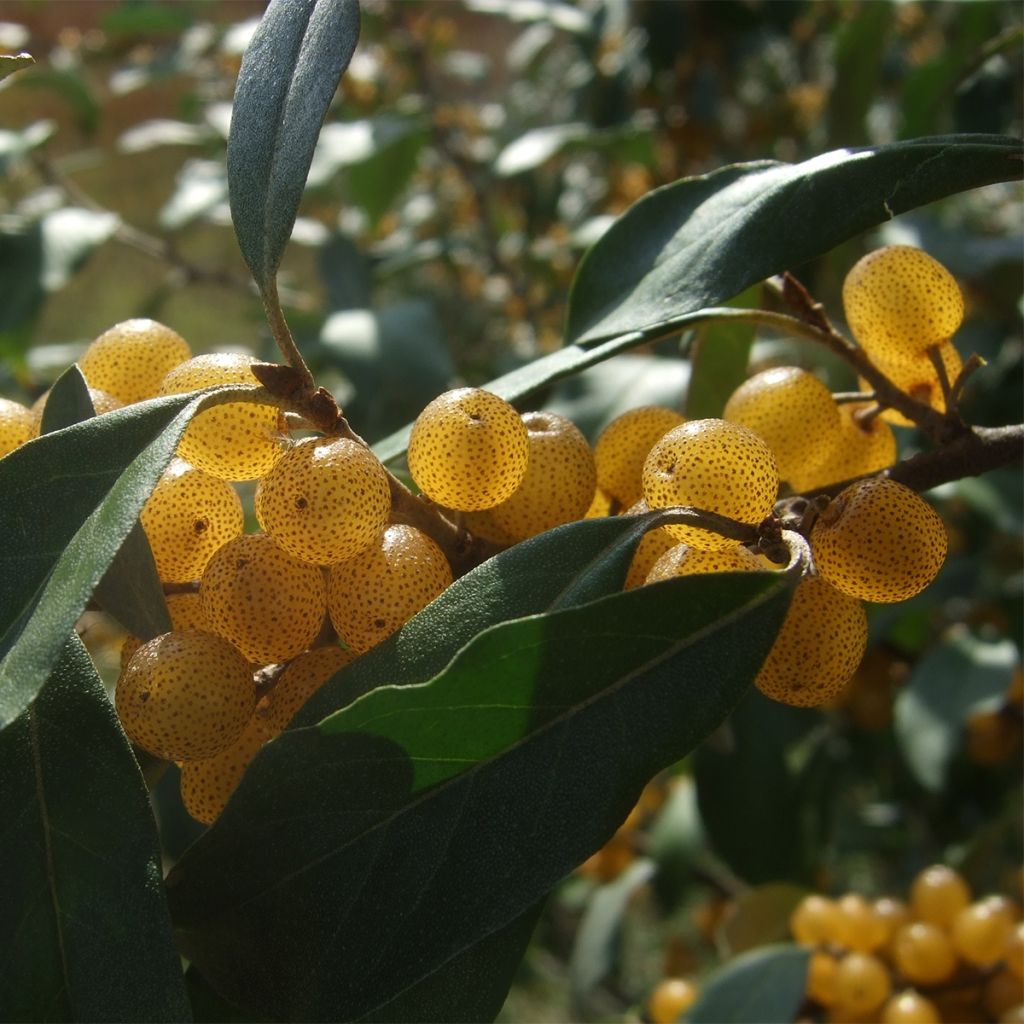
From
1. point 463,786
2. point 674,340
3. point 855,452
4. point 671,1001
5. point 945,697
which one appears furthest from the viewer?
point 674,340

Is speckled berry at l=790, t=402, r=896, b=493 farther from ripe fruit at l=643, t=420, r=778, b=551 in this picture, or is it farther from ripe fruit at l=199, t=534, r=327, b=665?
ripe fruit at l=199, t=534, r=327, b=665

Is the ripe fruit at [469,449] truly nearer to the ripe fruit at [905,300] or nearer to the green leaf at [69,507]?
the green leaf at [69,507]

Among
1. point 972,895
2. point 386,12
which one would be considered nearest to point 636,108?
point 386,12

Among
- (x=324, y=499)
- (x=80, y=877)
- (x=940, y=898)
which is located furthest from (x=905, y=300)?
(x=940, y=898)

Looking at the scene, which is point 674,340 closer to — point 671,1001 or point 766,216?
point 671,1001

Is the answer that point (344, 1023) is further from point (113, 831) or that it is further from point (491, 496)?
point (491, 496)

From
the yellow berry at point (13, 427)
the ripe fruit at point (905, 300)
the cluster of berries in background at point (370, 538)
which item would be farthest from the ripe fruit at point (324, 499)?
the ripe fruit at point (905, 300)

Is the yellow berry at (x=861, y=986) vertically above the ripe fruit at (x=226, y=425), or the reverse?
the ripe fruit at (x=226, y=425)
